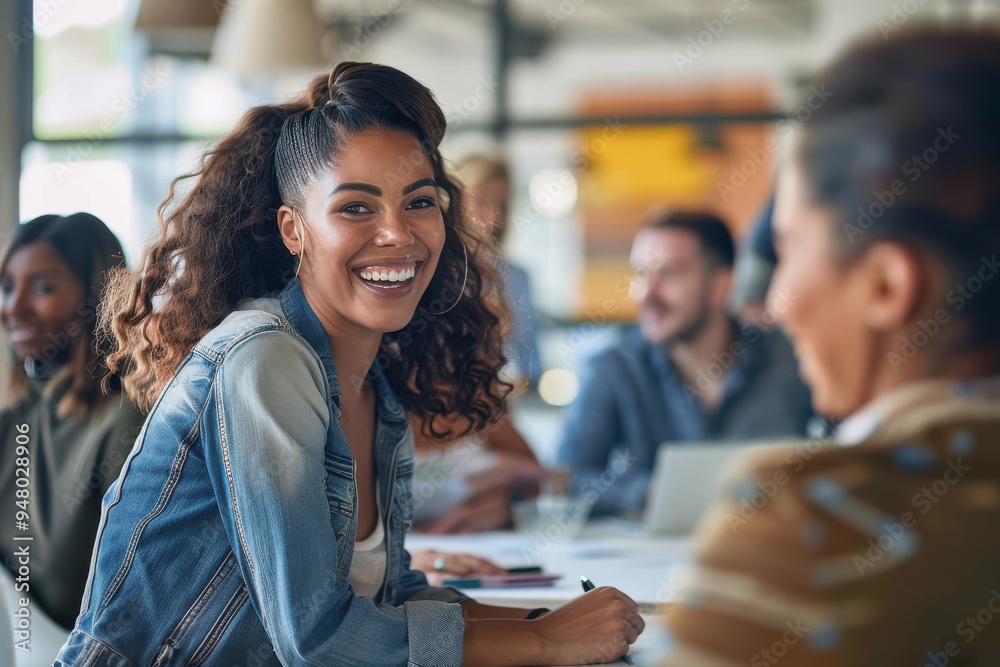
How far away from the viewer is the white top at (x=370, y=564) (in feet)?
4.72

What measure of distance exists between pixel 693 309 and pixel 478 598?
1735mm

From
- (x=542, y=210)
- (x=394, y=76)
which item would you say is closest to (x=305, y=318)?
(x=394, y=76)

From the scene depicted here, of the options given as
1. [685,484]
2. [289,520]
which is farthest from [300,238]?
[685,484]

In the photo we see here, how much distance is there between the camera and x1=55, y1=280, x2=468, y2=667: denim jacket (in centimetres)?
118

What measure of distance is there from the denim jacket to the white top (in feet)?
0.32

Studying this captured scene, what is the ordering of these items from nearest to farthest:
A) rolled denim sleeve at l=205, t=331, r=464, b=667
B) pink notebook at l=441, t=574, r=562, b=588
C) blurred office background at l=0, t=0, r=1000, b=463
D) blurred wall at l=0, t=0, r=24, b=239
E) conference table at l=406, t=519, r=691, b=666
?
rolled denim sleeve at l=205, t=331, r=464, b=667 < conference table at l=406, t=519, r=691, b=666 < pink notebook at l=441, t=574, r=562, b=588 < blurred wall at l=0, t=0, r=24, b=239 < blurred office background at l=0, t=0, r=1000, b=463

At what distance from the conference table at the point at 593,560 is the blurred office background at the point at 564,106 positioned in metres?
3.62

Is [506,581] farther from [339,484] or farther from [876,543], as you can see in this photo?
[876,543]

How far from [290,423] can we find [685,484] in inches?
49.7

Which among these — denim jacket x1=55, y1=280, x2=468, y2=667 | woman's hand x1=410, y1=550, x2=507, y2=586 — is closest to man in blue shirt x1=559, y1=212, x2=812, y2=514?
woman's hand x1=410, y1=550, x2=507, y2=586

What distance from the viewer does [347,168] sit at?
4.41ft

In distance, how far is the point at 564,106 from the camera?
20.4 feet

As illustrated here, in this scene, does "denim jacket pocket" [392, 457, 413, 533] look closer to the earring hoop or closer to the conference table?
the conference table

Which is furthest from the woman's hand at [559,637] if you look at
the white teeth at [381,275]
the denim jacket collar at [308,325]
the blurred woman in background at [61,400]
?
the blurred woman in background at [61,400]
